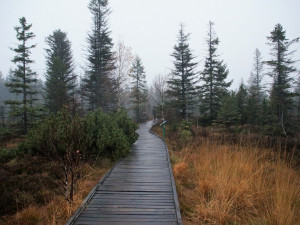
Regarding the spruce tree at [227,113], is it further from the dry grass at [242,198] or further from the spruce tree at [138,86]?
the dry grass at [242,198]

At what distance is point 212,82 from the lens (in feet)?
83.8

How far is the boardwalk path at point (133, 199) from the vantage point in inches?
135

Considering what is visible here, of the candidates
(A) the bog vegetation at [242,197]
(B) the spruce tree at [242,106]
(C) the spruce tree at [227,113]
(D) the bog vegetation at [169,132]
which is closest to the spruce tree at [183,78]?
(D) the bog vegetation at [169,132]


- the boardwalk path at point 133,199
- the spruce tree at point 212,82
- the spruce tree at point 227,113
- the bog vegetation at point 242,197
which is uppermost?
the spruce tree at point 212,82

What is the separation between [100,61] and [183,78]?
10.3 meters

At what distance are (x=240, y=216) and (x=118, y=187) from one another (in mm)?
2839

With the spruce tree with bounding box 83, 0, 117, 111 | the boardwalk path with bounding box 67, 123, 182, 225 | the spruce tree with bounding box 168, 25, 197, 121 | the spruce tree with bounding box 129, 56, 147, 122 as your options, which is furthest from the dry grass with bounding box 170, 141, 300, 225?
the spruce tree with bounding box 129, 56, 147, 122

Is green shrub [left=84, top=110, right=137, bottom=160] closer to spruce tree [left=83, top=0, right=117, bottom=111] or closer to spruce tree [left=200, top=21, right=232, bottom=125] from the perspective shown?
spruce tree [left=83, top=0, right=117, bottom=111]

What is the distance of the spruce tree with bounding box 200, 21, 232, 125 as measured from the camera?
25.3 meters

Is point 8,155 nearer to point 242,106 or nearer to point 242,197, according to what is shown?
point 242,197

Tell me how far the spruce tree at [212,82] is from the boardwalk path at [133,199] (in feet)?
66.7

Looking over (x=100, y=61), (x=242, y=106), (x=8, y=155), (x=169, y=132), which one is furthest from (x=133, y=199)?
(x=242, y=106)

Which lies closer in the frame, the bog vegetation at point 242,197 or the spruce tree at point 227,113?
the bog vegetation at point 242,197

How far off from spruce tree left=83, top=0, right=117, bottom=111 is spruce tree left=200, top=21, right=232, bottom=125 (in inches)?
471
